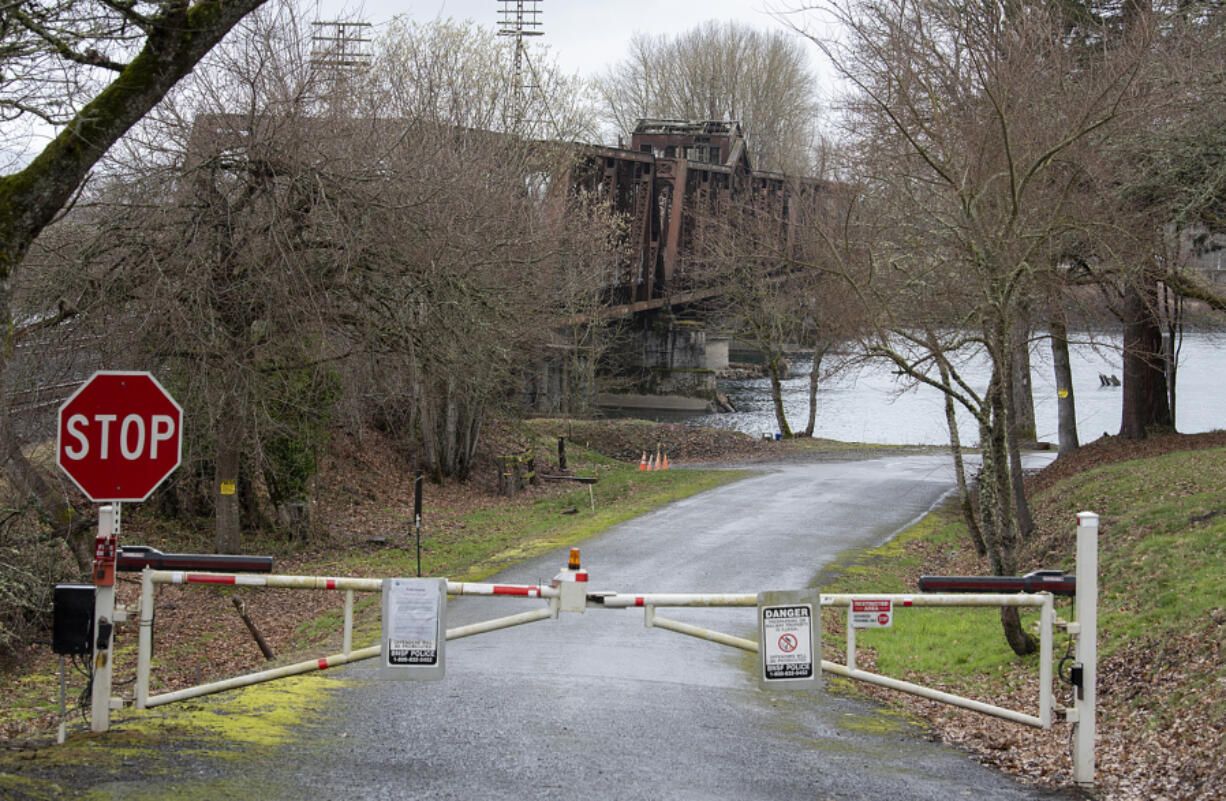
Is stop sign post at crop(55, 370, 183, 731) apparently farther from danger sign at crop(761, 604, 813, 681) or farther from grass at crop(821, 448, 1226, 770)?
grass at crop(821, 448, 1226, 770)

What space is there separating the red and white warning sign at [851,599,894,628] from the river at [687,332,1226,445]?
33420 millimetres

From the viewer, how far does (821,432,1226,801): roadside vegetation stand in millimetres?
7660

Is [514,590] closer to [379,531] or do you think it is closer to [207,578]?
[207,578]

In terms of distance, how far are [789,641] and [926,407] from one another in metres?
60.1

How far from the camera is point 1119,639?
35.7 ft

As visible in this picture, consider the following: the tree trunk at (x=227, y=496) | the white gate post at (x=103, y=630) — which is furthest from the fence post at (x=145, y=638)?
the tree trunk at (x=227, y=496)

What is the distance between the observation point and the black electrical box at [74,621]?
6.57 meters

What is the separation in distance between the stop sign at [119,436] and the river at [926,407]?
1348 inches

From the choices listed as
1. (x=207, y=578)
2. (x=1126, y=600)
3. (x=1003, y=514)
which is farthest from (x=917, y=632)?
(x=207, y=578)

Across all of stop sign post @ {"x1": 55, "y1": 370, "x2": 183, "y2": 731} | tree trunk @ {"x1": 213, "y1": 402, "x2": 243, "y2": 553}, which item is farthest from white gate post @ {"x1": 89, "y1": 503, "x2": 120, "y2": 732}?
tree trunk @ {"x1": 213, "y1": 402, "x2": 243, "y2": 553}

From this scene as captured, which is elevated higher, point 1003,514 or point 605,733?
point 1003,514

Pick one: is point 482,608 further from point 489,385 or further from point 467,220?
point 489,385

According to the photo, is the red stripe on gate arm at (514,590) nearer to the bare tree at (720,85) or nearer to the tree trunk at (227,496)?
the tree trunk at (227,496)

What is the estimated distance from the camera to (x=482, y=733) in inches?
293
